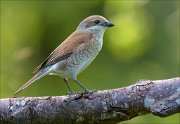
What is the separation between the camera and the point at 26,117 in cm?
434

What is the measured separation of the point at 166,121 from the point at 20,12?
85.5 inches

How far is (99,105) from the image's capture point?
4266 mm

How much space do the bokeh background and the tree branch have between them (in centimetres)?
158

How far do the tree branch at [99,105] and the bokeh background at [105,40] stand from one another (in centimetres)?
158

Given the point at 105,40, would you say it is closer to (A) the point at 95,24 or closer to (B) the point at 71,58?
(A) the point at 95,24

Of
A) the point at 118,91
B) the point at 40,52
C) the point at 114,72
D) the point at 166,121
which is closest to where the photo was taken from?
the point at 118,91

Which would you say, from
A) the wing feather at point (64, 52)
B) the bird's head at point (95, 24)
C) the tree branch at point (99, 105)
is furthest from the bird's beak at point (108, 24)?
the tree branch at point (99, 105)

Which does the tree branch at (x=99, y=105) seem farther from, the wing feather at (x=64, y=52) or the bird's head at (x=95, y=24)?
the bird's head at (x=95, y=24)

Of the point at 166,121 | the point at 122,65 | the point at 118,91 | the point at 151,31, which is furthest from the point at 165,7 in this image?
the point at 118,91

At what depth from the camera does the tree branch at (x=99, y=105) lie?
13.3 feet

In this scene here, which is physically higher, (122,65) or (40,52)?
(40,52)

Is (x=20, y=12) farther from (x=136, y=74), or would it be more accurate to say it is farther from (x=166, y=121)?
(x=166, y=121)

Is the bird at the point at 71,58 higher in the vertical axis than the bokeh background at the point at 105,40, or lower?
lower

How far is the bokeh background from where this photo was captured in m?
6.10
